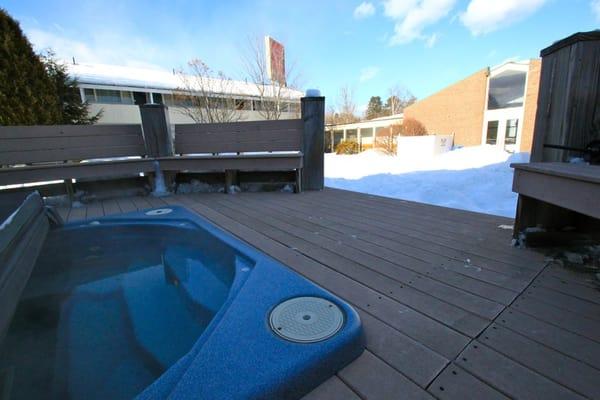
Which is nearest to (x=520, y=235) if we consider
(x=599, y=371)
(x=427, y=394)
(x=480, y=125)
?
(x=599, y=371)

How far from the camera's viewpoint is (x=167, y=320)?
162 centimetres

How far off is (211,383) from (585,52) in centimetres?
252

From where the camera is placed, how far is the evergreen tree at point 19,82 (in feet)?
17.7

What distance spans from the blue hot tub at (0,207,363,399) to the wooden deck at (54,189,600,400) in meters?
0.15

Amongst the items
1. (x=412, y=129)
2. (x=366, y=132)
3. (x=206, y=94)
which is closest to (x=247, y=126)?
(x=206, y=94)

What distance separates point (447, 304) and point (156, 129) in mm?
3788

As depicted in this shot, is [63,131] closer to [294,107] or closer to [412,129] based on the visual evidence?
[294,107]

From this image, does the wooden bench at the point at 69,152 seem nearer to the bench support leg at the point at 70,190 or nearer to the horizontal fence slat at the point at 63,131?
the horizontal fence slat at the point at 63,131

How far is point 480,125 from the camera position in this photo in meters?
13.1

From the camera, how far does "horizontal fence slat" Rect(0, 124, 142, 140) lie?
3.05 metres

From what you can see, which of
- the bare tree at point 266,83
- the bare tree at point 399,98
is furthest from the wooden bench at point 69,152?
the bare tree at point 399,98

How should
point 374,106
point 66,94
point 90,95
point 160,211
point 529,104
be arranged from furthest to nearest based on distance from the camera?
point 374,106, point 90,95, point 529,104, point 66,94, point 160,211

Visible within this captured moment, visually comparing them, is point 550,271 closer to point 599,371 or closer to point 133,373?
point 599,371

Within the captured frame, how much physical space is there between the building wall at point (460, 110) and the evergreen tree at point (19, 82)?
51.7 ft
